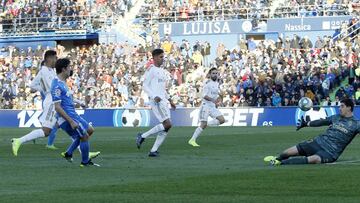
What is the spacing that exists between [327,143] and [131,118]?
90.8ft

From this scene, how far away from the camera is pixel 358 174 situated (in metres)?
16.4

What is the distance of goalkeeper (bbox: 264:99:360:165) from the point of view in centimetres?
1844

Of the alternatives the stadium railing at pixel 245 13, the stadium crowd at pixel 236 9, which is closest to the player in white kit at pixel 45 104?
the stadium crowd at pixel 236 9

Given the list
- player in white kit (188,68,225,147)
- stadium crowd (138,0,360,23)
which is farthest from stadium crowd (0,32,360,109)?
player in white kit (188,68,225,147)

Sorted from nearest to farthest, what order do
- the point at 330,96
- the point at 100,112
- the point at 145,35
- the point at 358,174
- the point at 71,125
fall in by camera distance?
the point at 358,174 < the point at 71,125 < the point at 330,96 < the point at 100,112 < the point at 145,35

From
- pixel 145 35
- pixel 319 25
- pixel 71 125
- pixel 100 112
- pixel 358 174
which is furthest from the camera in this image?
pixel 145 35

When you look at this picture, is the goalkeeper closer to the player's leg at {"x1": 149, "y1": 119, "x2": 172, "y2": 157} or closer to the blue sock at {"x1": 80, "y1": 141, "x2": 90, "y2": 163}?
the blue sock at {"x1": 80, "y1": 141, "x2": 90, "y2": 163}

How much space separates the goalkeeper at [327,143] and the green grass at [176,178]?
1.20ft

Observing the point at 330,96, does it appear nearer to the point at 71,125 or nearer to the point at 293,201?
the point at 71,125

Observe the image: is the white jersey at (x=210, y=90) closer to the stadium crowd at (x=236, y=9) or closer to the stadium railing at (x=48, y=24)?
the stadium crowd at (x=236, y=9)

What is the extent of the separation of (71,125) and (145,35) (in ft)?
127

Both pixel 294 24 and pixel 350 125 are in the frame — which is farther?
pixel 294 24

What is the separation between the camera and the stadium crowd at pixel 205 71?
43.4 meters

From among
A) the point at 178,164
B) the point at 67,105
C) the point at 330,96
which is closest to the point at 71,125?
the point at 67,105
